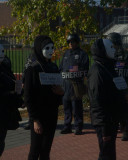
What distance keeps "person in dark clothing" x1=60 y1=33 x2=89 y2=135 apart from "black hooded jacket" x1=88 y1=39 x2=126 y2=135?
331cm

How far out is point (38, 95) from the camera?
4.54 m

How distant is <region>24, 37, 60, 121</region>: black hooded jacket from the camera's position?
448cm

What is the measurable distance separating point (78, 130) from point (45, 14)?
406cm

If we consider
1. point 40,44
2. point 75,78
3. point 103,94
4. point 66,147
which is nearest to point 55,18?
point 75,78

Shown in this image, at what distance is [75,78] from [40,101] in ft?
11.7

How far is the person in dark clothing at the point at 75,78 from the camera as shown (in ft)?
26.1

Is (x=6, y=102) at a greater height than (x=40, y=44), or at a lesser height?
lesser

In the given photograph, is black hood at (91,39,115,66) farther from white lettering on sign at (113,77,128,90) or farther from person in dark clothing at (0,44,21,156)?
person in dark clothing at (0,44,21,156)

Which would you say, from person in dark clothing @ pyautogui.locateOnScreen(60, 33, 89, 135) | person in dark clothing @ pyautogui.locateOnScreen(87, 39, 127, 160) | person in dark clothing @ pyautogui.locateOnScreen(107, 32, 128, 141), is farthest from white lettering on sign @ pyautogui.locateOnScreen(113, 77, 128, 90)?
person in dark clothing @ pyautogui.locateOnScreen(60, 33, 89, 135)

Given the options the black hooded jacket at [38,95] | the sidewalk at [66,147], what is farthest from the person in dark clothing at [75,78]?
the black hooded jacket at [38,95]

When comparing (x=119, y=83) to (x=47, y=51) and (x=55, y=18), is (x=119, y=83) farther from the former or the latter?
(x=55, y=18)

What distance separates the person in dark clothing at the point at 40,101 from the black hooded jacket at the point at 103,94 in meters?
0.46

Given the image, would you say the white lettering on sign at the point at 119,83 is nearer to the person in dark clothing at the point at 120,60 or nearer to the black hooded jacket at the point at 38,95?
the black hooded jacket at the point at 38,95

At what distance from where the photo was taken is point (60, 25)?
1050 cm
